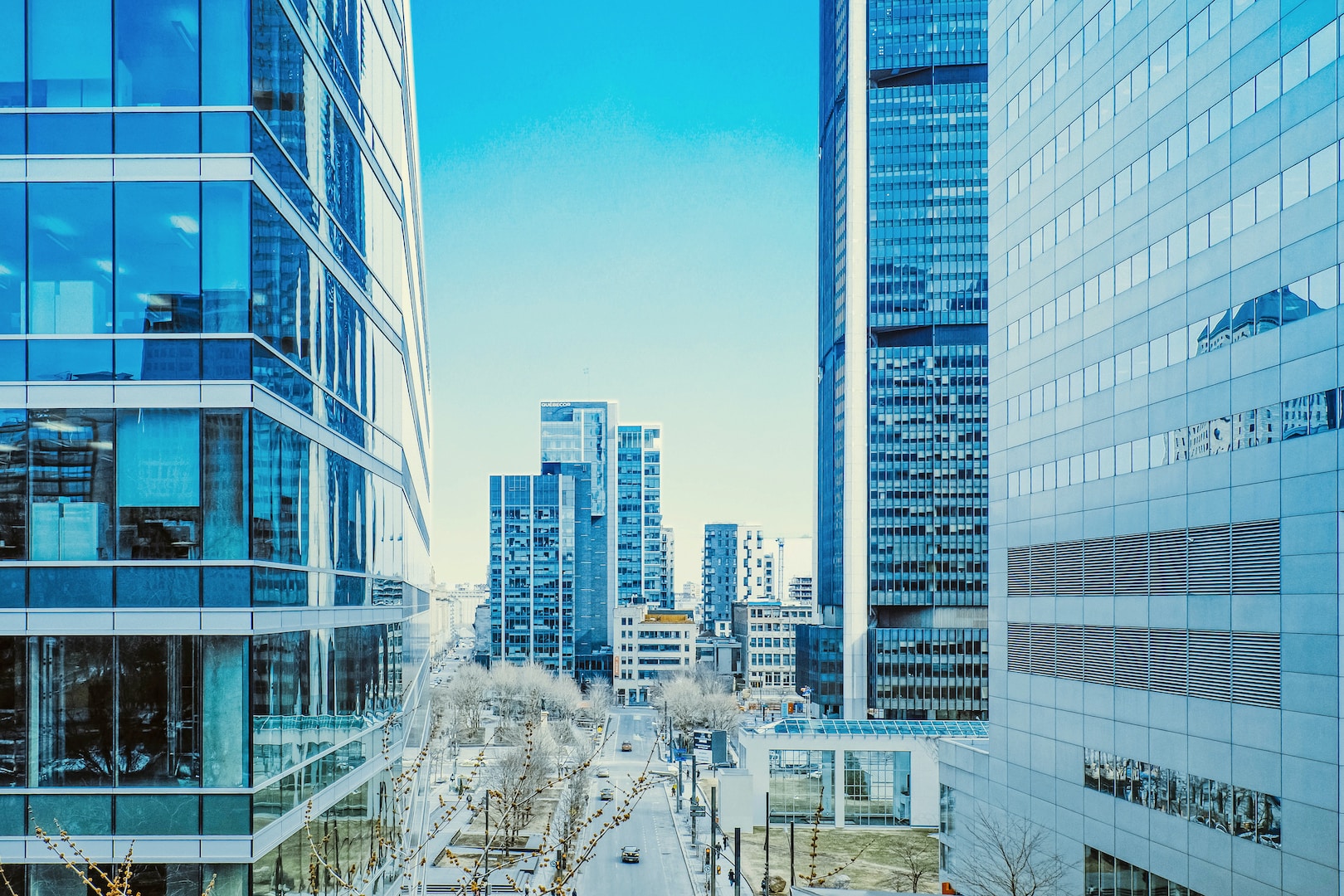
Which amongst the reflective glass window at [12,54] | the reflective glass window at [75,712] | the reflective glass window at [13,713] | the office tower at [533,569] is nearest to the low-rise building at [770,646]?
the office tower at [533,569]

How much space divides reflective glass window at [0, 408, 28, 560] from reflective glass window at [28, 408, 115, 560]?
0.10m

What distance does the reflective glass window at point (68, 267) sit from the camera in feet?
48.3

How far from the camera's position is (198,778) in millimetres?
14602

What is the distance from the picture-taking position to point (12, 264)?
14750 millimetres

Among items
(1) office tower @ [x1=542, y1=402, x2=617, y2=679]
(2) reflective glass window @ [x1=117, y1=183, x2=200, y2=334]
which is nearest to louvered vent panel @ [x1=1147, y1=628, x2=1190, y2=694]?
(2) reflective glass window @ [x1=117, y1=183, x2=200, y2=334]

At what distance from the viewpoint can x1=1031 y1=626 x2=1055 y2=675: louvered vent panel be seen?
40469 millimetres

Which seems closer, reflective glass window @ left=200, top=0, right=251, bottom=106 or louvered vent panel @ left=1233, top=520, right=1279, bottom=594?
reflective glass window @ left=200, top=0, right=251, bottom=106

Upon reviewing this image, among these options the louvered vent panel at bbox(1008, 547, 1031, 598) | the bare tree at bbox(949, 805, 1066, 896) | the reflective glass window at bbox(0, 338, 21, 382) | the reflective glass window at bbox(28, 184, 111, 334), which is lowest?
the bare tree at bbox(949, 805, 1066, 896)

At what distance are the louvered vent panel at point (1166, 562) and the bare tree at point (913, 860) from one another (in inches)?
1012

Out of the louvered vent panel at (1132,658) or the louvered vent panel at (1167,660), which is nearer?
the louvered vent panel at (1167,660)

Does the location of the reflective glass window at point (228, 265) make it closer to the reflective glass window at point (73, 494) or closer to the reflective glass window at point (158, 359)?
the reflective glass window at point (158, 359)

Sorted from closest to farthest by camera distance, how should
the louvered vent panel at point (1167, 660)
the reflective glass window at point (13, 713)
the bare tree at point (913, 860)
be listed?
the reflective glass window at point (13, 713)
the louvered vent panel at point (1167, 660)
the bare tree at point (913, 860)

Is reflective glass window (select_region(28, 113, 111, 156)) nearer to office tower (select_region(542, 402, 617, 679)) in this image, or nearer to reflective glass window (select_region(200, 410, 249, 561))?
reflective glass window (select_region(200, 410, 249, 561))

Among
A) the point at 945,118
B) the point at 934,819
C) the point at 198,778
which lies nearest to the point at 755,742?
the point at 934,819
